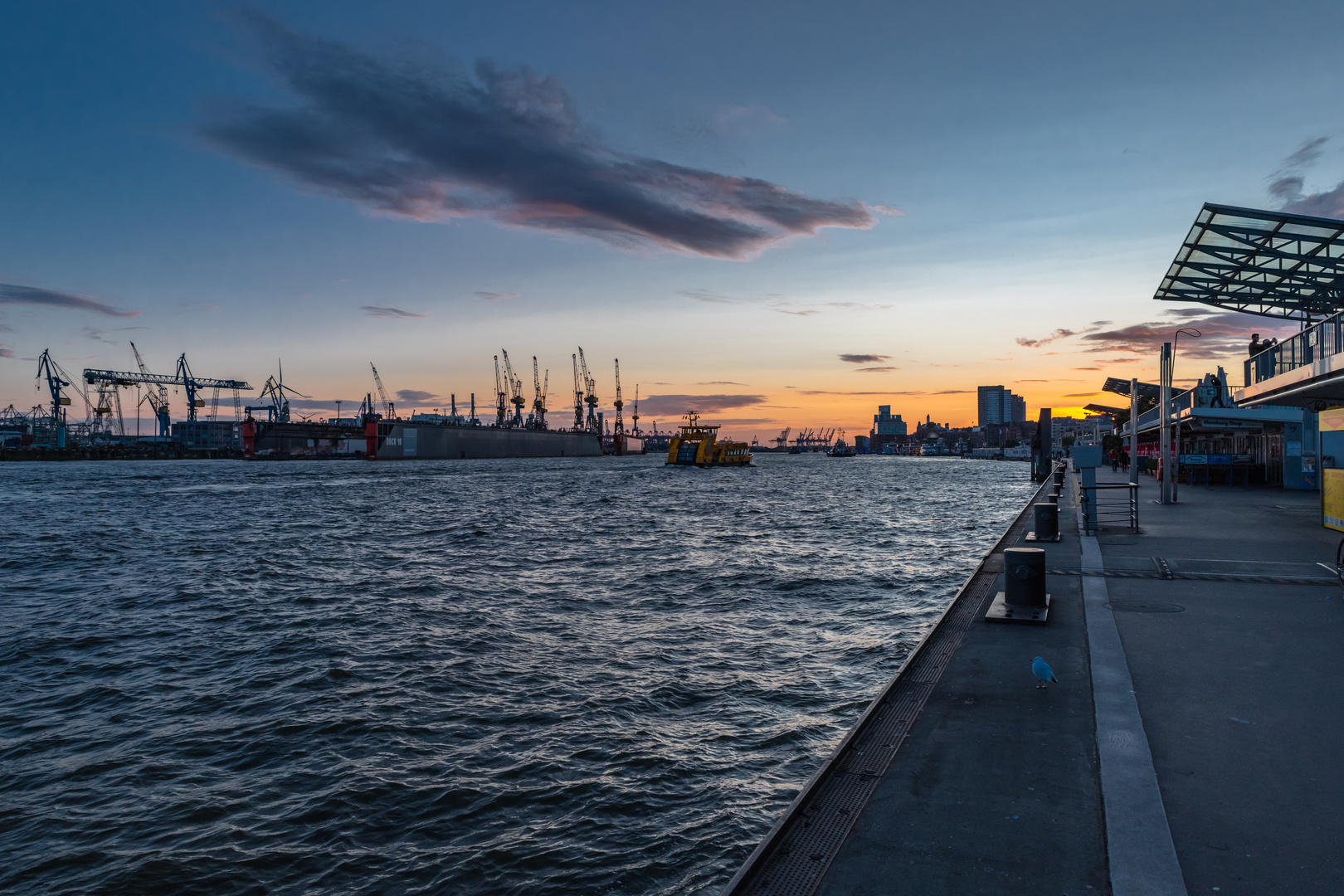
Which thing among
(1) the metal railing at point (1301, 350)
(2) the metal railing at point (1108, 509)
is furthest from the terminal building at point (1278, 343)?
(2) the metal railing at point (1108, 509)

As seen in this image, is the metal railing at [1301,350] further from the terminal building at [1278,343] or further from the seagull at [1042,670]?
the seagull at [1042,670]

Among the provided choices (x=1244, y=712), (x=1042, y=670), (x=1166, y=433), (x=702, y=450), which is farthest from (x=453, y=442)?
(x=1244, y=712)

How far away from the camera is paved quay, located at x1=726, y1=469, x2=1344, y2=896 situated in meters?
3.99

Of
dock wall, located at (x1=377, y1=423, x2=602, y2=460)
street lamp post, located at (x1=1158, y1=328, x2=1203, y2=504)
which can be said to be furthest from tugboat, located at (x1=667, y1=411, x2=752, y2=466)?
street lamp post, located at (x1=1158, y1=328, x2=1203, y2=504)

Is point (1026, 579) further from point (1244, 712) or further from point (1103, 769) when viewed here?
point (1103, 769)

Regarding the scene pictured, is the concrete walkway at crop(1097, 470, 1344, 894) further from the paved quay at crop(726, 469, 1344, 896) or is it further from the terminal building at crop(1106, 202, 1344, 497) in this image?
the terminal building at crop(1106, 202, 1344, 497)

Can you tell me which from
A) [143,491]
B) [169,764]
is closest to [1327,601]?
[169,764]

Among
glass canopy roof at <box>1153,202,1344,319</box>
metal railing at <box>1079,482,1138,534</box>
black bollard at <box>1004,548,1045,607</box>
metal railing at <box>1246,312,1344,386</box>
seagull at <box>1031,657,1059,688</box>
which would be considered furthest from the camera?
glass canopy roof at <box>1153,202,1344,319</box>

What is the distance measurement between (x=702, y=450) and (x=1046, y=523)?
108 metres

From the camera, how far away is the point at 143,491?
57.2 meters

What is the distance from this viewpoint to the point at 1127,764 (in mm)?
5188

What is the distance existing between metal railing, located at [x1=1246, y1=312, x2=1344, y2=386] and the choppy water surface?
30.4ft

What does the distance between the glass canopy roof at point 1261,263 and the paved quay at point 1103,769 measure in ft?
52.7

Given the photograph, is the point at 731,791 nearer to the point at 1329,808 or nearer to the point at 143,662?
the point at 1329,808
